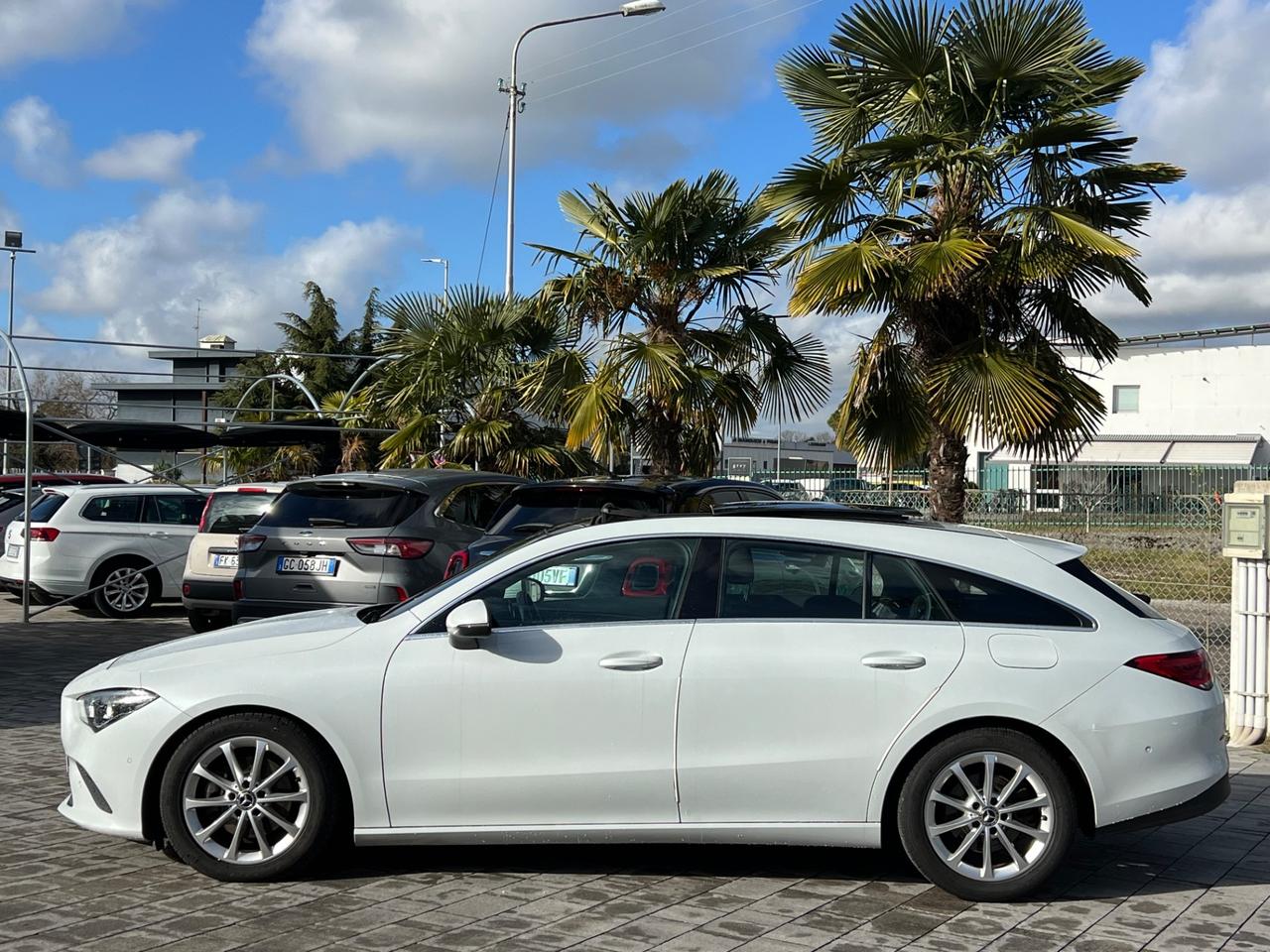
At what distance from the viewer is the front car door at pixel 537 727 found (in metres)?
5.05

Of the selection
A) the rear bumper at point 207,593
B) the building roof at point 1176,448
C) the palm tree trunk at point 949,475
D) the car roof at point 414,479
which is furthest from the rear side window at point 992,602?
the building roof at point 1176,448

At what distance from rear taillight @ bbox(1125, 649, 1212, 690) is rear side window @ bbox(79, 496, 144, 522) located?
12.5 meters

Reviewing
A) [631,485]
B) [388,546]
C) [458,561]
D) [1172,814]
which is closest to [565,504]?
[631,485]

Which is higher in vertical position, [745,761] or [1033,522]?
[1033,522]

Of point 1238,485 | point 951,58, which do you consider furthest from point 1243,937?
point 951,58

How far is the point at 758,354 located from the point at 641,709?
1106 centimetres

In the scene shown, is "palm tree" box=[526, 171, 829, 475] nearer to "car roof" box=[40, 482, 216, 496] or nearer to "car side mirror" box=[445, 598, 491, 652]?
"car roof" box=[40, 482, 216, 496]

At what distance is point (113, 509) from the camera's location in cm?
1489

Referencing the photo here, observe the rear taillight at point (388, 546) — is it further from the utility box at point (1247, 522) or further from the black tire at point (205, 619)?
the utility box at point (1247, 522)

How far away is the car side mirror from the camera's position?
505 centimetres

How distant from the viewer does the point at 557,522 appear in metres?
9.95

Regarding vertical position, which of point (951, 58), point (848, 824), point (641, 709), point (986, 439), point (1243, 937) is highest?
point (951, 58)

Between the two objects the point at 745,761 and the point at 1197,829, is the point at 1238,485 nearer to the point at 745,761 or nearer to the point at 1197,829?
the point at 1197,829

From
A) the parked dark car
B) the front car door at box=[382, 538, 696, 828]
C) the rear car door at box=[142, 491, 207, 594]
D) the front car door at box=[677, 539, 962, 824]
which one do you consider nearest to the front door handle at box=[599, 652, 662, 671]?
the front car door at box=[382, 538, 696, 828]
